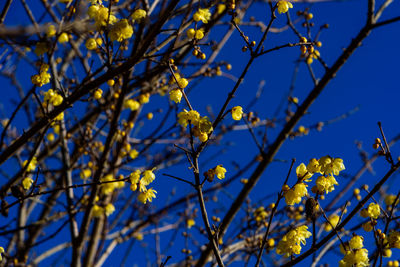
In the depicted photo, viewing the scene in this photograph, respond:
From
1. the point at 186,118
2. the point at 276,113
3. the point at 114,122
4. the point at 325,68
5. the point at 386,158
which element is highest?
the point at 276,113

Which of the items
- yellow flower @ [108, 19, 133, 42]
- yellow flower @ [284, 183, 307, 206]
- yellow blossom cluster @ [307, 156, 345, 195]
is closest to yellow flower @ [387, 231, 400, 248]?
yellow blossom cluster @ [307, 156, 345, 195]

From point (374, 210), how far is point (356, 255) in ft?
0.94

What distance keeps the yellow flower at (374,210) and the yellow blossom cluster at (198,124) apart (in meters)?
1.05

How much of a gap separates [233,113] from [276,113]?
2.86 metres

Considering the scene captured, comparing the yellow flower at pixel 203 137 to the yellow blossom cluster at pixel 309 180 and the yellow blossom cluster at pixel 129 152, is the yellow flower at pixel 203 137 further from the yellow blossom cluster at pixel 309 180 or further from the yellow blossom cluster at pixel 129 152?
the yellow blossom cluster at pixel 129 152

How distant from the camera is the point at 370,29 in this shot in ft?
10.0

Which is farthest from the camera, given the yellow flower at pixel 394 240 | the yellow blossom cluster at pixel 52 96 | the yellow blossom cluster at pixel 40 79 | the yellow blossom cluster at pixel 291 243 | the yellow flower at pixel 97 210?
the yellow flower at pixel 97 210

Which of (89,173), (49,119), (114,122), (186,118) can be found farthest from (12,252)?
(186,118)

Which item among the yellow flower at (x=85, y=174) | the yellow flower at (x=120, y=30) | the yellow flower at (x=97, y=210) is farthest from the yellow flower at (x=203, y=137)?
the yellow flower at (x=85, y=174)

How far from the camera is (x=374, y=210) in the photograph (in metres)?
2.09

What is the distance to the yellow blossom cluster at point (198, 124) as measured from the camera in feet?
6.66

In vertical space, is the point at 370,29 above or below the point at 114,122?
above

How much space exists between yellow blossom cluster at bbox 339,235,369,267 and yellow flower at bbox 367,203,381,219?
152 mm

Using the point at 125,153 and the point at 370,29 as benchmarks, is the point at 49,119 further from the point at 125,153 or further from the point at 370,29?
the point at 370,29
